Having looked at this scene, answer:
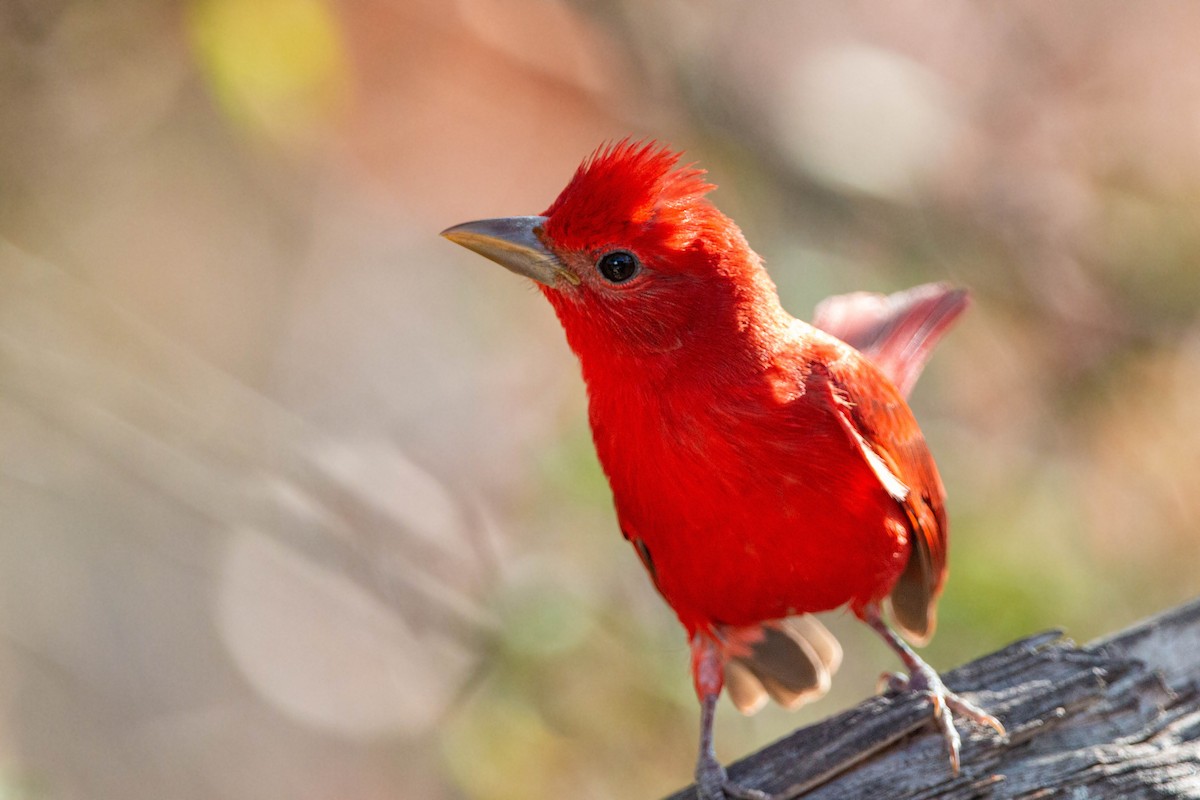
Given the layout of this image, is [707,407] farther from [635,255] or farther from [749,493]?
[635,255]

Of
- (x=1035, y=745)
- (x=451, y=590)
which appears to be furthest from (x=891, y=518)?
(x=451, y=590)

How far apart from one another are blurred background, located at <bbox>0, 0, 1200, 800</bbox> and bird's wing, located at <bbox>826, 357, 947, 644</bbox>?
3.01 ft

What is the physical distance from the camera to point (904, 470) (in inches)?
146

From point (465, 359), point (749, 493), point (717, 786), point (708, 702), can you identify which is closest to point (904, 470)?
point (749, 493)

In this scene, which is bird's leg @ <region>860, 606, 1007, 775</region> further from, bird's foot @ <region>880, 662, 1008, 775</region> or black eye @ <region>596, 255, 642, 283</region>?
black eye @ <region>596, 255, 642, 283</region>

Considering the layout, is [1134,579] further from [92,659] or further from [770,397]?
[92,659]

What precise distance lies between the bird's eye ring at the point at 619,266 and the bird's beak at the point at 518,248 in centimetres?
9

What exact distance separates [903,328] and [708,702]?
5.01ft

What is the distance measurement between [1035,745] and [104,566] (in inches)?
178

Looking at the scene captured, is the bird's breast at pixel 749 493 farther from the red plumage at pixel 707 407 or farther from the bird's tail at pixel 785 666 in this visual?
the bird's tail at pixel 785 666

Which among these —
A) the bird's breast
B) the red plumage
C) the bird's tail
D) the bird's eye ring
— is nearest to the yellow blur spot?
the red plumage

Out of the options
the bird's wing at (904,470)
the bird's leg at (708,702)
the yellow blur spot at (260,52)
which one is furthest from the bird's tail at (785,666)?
the yellow blur spot at (260,52)

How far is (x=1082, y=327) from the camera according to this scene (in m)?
6.25

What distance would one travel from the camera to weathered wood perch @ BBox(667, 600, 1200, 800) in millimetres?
3457
